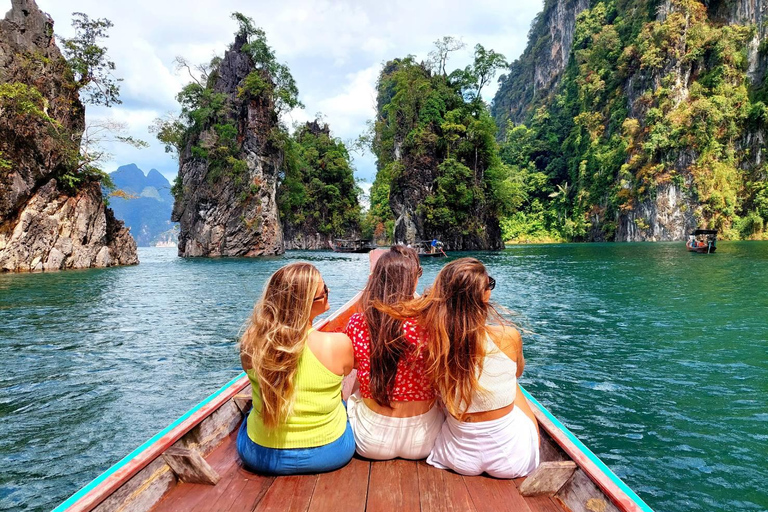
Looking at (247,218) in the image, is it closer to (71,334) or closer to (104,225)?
(104,225)

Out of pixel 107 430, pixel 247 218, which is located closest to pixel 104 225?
pixel 247 218

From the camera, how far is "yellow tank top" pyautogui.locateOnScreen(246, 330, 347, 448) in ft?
8.21

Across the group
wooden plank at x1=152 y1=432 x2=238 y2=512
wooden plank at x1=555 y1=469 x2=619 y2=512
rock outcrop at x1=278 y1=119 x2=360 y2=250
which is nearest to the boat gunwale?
wooden plank at x1=152 y1=432 x2=238 y2=512

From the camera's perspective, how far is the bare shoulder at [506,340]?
253 cm

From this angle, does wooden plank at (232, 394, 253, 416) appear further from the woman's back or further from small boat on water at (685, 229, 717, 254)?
small boat on water at (685, 229, 717, 254)

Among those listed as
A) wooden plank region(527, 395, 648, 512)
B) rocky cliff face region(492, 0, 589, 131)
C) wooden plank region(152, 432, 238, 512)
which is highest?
rocky cliff face region(492, 0, 589, 131)

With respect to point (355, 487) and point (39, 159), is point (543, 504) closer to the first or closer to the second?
point (355, 487)

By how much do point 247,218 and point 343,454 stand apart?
132 ft

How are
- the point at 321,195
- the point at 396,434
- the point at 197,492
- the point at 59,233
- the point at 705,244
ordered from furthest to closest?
the point at 321,195 → the point at 705,244 → the point at 59,233 → the point at 396,434 → the point at 197,492

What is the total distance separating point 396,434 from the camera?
272cm

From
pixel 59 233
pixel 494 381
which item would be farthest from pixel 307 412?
pixel 59 233

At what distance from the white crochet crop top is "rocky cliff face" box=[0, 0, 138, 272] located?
26.6 m

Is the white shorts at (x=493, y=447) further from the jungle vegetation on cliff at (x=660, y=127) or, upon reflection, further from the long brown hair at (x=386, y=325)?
the jungle vegetation on cliff at (x=660, y=127)

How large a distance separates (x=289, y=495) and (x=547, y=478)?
143 centimetres
